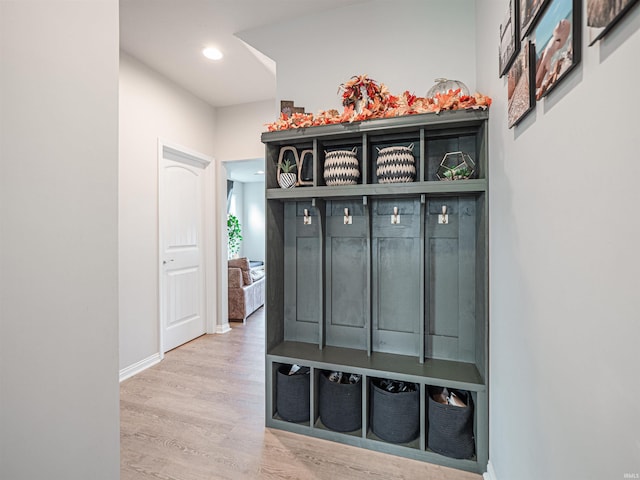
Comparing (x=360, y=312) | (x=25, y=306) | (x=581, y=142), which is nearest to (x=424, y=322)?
(x=360, y=312)

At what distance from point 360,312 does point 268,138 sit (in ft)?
4.32

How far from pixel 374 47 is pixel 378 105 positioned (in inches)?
24.9

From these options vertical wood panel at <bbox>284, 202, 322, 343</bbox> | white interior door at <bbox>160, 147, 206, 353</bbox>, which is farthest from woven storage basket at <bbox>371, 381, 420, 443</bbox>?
white interior door at <bbox>160, 147, 206, 353</bbox>

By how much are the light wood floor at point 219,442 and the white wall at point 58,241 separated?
80cm

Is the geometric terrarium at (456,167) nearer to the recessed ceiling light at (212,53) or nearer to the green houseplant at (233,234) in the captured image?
the recessed ceiling light at (212,53)

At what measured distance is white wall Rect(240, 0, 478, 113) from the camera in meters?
1.95

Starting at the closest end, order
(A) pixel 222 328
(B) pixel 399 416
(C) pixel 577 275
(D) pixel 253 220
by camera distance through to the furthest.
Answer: (C) pixel 577 275 → (B) pixel 399 416 → (A) pixel 222 328 → (D) pixel 253 220

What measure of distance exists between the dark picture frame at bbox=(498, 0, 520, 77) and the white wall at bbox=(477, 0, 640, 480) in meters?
0.15

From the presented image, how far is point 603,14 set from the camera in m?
0.59

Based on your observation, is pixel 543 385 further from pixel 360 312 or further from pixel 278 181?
pixel 278 181

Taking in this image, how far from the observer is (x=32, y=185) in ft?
2.77

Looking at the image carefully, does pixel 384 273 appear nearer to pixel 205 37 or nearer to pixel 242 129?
pixel 205 37

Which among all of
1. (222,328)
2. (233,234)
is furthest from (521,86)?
(233,234)

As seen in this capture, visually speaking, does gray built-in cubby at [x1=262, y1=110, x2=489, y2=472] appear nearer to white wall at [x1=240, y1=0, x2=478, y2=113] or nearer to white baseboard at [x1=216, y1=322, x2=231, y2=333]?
white wall at [x1=240, y1=0, x2=478, y2=113]
